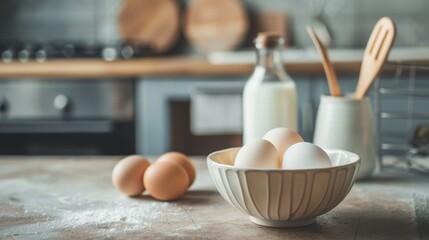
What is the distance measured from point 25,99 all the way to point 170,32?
775 millimetres

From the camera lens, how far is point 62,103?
258cm

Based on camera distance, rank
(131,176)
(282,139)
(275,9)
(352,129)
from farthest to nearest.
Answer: (275,9) < (352,129) < (131,176) < (282,139)

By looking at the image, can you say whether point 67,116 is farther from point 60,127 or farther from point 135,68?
point 135,68

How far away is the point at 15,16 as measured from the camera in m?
3.24

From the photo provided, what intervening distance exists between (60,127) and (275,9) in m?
1.24

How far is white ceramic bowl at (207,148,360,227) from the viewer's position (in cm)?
77

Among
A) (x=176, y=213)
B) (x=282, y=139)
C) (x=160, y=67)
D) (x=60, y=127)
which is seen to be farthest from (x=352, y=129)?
(x=60, y=127)

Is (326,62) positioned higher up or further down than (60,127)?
higher up

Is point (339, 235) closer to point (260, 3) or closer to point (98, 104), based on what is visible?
point (98, 104)

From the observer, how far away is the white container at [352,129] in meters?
1.13

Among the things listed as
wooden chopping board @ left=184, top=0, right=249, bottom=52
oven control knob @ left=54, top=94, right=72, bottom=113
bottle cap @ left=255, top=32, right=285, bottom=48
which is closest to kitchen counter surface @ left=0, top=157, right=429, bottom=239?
bottle cap @ left=255, top=32, right=285, bottom=48

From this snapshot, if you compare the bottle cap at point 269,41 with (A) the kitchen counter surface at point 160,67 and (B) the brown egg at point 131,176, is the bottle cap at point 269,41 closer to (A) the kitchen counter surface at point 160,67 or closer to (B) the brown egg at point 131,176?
(B) the brown egg at point 131,176

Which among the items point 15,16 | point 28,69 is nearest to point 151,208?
point 28,69

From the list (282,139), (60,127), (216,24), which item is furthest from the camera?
(216,24)
